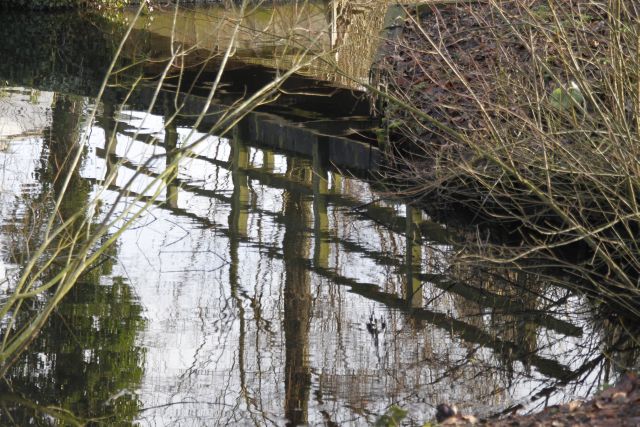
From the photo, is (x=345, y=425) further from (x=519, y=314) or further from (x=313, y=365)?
(x=519, y=314)

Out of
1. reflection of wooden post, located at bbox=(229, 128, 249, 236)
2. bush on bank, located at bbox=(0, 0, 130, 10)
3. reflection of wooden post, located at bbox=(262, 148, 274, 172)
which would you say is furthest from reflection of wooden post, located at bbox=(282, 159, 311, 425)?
bush on bank, located at bbox=(0, 0, 130, 10)

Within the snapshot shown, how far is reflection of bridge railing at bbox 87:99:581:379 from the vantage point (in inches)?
248

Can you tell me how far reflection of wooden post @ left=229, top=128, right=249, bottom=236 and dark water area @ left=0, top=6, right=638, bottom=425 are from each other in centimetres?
3

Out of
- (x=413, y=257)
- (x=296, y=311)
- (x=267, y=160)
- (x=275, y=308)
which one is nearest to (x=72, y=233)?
(x=275, y=308)

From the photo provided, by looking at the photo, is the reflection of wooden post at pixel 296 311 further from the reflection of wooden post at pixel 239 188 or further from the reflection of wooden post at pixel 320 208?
the reflection of wooden post at pixel 239 188

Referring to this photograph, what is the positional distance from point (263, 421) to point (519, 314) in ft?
7.22

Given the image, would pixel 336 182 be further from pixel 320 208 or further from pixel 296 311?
pixel 296 311

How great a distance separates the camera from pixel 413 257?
7.75 metres

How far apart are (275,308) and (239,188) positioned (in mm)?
3066

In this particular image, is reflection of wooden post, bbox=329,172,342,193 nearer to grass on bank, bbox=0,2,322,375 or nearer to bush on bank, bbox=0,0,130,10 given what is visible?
grass on bank, bbox=0,2,322,375

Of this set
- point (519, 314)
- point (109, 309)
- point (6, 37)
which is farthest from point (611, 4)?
point (6, 37)

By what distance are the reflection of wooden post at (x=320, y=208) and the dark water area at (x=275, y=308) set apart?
1.0 inches

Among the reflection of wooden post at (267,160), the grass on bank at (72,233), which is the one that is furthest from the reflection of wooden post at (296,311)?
the grass on bank at (72,233)

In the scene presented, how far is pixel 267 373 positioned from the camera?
5570mm
